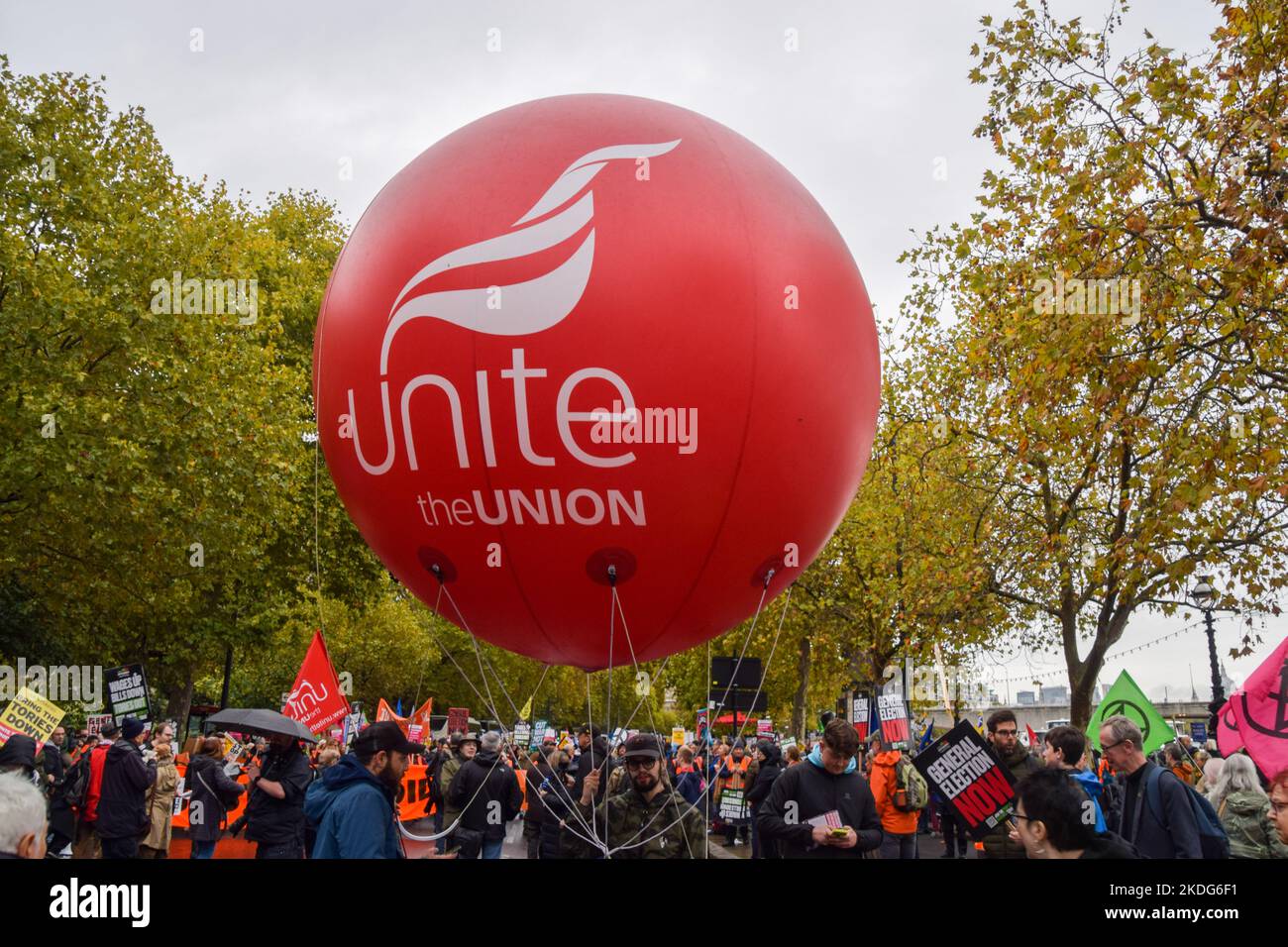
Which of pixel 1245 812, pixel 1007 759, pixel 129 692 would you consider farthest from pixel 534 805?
pixel 1245 812

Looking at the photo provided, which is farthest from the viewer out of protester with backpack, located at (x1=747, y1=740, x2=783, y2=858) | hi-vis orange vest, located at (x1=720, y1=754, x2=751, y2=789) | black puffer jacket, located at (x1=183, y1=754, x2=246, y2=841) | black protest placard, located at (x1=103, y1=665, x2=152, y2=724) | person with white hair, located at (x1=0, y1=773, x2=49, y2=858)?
hi-vis orange vest, located at (x1=720, y1=754, x2=751, y2=789)

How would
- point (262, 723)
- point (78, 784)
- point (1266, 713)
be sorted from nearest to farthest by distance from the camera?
1. point (1266, 713)
2. point (262, 723)
3. point (78, 784)

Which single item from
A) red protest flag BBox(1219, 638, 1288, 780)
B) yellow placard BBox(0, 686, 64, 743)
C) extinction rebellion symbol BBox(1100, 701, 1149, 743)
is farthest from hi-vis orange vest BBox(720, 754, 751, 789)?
red protest flag BBox(1219, 638, 1288, 780)

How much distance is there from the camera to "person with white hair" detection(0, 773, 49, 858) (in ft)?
11.0

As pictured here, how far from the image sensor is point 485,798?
1184 cm

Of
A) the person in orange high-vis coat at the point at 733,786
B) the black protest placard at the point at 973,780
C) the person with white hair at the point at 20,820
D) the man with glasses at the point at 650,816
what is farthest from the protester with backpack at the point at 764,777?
the person with white hair at the point at 20,820

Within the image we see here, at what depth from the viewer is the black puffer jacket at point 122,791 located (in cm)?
1123

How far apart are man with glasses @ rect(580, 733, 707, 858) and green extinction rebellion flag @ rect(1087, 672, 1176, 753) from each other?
6.92 metres

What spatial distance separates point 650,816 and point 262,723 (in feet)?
13.6

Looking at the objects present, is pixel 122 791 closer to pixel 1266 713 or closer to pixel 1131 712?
pixel 1266 713

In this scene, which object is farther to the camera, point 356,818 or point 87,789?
point 87,789

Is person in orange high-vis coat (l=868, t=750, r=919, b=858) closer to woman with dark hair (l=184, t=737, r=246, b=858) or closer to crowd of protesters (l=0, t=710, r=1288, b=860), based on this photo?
crowd of protesters (l=0, t=710, r=1288, b=860)

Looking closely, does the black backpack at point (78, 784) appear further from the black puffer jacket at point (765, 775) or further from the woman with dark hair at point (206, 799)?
the black puffer jacket at point (765, 775)
